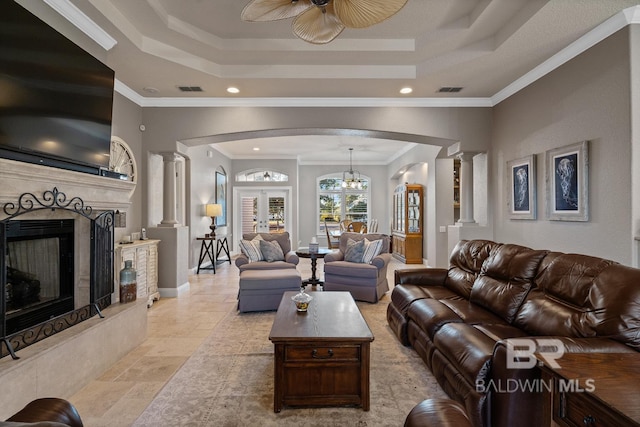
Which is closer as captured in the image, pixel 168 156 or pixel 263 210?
pixel 168 156

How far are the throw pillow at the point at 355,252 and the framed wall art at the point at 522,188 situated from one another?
2.12 metres

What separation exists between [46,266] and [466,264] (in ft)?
12.9

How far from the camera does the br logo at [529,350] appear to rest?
159 centimetres

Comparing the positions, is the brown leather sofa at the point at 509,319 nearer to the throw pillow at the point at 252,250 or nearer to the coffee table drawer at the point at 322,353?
the coffee table drawer at the point at 322,353

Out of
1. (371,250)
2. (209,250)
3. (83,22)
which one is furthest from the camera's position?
(209,250)

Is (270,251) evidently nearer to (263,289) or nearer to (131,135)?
(263,289)

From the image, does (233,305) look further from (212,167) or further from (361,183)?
(361,183)

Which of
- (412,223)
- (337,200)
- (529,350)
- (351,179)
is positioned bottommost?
(529,350)

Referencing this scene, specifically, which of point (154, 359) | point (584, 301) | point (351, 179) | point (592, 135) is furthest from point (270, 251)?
point (351, 179)

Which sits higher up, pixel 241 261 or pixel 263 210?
pixel 263 210

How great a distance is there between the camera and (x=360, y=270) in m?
4.57

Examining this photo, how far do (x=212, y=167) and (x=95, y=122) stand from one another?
521cm

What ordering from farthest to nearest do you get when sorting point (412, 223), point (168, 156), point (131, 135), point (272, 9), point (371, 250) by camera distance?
point (412, 223) < point (168, 156) < point (371, 250) < point (131, 135) < point (272, 9)

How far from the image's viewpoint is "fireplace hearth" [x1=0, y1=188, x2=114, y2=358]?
2111 millimetres
